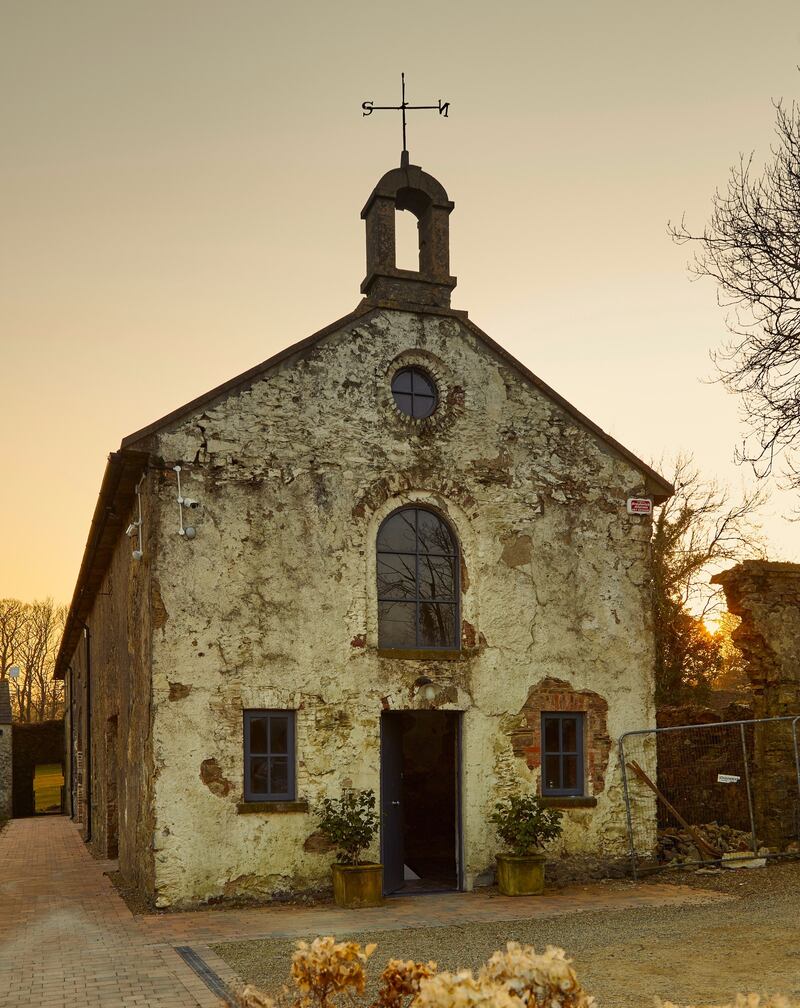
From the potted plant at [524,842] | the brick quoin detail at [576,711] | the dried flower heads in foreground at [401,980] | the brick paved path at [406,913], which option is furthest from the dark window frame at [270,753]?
the dried flower heads in foreground at [401,980]

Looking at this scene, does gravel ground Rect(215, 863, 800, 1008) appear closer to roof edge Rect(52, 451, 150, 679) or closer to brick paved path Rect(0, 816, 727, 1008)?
brick paved path Rect(0, 816, 727, 1008)

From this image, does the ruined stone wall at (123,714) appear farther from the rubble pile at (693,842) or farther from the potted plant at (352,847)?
the rubble pile at (693,842)

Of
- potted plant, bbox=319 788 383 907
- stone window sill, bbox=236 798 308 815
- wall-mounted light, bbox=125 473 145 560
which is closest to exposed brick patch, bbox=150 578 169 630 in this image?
wall-mounted light, bbox=125 473 145 560

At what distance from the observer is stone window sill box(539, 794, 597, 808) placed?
12891mm

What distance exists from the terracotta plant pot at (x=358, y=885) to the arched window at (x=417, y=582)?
2.69 metres

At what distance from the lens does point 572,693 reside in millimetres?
13336

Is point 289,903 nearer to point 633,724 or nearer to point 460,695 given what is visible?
point 460,695

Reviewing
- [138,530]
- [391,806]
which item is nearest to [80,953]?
[391,806]

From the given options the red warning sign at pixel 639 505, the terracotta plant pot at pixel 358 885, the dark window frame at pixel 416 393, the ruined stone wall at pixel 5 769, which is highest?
the dark window frame at pixel 416 393

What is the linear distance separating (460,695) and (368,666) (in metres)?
1.26

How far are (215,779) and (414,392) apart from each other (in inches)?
216

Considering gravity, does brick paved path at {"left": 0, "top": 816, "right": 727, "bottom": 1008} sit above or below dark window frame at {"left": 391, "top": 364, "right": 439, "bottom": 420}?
below

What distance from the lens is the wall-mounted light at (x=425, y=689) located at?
1255 cm

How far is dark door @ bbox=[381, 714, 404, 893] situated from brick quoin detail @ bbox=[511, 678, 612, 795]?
1532 millimetres
